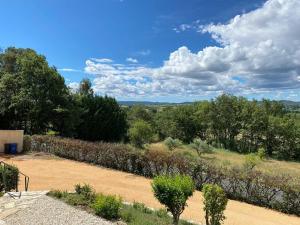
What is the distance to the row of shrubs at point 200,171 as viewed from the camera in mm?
13367

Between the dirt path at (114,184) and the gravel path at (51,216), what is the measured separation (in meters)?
3.90

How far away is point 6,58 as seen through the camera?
39.2 metres

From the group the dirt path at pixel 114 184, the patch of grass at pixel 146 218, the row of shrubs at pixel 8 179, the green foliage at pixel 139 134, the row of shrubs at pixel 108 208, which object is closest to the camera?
the patch of grass at pixel 146 218

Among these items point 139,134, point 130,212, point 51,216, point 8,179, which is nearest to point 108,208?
point 130,212

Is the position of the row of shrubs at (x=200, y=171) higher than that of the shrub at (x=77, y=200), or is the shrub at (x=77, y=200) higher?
the shrub at (x=77, y=200)

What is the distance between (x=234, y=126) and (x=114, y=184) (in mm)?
45855

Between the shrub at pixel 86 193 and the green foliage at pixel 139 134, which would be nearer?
the shrub at pixel 86 193

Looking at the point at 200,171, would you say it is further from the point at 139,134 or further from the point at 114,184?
the point at 139,134

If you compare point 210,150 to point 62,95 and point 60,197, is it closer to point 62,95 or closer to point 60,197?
point 62,95

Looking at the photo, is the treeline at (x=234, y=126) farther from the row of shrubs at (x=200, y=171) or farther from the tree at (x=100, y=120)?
the row of shrubs at (x=200, y=171)

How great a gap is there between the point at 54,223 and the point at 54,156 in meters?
14.7

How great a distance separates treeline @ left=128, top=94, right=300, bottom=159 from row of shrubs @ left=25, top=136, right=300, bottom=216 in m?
29.4

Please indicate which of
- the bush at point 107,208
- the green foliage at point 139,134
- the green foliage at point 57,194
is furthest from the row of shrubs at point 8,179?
the green foliage at point 139,134

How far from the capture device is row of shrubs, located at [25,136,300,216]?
526 inches
